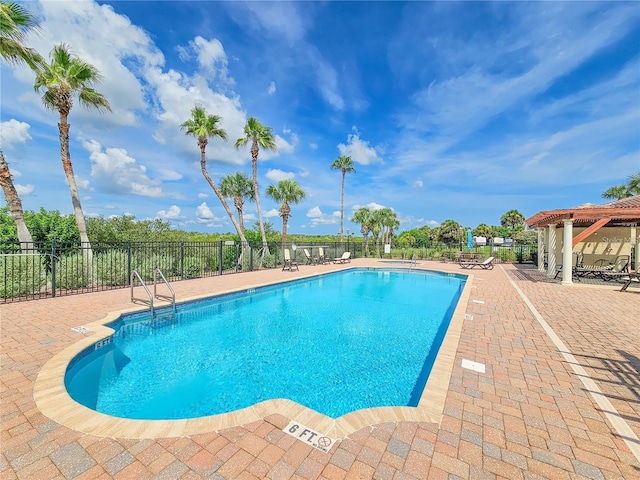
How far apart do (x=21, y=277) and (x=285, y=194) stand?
47.5 feet

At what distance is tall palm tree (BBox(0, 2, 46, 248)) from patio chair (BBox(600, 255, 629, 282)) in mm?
18736

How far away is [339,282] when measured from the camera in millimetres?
12484

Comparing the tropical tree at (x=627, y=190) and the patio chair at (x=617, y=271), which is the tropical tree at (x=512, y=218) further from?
the patio chair at (x=617, y=271)

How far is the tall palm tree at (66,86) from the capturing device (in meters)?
8.72

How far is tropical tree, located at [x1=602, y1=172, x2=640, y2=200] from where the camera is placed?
2081 cm

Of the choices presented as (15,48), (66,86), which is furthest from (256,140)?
(15,48)

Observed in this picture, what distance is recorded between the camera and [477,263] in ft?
52.7

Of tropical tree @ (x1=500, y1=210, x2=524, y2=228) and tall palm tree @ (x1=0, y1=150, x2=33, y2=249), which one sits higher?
tropical tree @ (x1=500, y1=210, x2=524, y2=228)

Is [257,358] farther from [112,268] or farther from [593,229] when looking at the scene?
[593,229]

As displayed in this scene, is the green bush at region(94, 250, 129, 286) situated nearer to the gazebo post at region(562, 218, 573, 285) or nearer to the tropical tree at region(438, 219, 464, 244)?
the gazebo post at region(562, 218, 573, 285)

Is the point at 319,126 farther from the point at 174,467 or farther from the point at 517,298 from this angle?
the point at 174,467

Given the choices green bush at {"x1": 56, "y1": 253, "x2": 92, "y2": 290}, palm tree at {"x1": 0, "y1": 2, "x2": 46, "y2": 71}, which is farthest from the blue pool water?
palm tree at {"x1": 0, "y1": 2, "x2": 46, "y2": 71}

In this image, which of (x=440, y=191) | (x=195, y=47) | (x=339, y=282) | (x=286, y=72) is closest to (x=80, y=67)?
(x=195, y=47)

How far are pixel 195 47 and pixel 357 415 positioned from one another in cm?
1154
